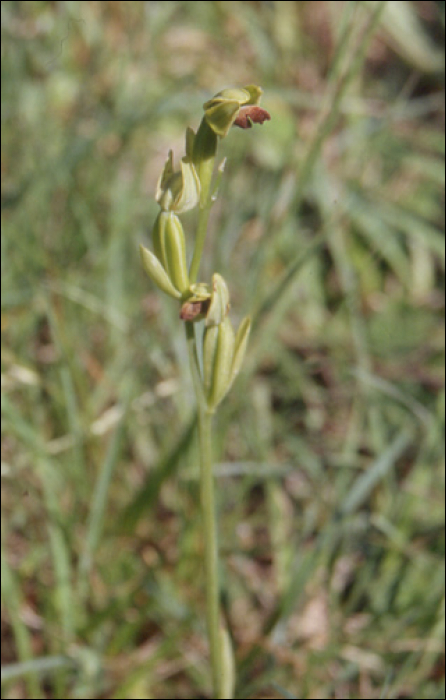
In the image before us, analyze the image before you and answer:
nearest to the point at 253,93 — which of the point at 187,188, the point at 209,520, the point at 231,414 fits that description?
the point at 187,188

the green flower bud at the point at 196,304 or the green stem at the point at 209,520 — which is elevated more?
the green flower bud at the point at 196,304

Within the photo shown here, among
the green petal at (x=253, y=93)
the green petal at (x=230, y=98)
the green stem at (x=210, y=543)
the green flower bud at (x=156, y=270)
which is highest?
the green petal at (x=253, y=93)

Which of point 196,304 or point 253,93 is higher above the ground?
point 253,93

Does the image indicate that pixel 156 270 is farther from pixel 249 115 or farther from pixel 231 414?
pixel 231 414

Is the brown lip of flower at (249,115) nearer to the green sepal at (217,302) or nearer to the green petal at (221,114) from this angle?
the green petal at (221,114)

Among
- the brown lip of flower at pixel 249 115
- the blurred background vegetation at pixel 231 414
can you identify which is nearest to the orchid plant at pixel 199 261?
the brown lip of flower at pixel 249 115

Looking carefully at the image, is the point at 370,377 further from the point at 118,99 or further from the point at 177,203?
the point at 118,99

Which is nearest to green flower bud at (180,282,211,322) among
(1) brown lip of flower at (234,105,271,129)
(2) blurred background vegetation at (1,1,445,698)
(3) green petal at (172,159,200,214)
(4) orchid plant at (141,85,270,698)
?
(4) orchid plant at (141,85,270,698)
